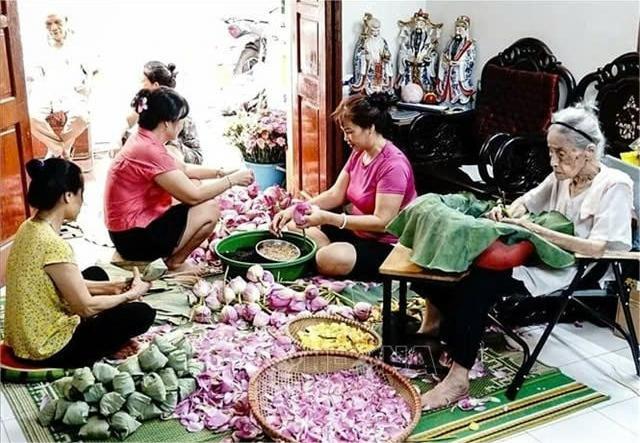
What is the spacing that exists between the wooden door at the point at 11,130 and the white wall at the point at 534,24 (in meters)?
1.81

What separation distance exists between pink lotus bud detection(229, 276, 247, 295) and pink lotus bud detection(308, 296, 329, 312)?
0.30 m

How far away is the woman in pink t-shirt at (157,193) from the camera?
3.44 metres

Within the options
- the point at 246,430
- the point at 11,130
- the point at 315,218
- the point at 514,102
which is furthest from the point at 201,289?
the point at 514,102

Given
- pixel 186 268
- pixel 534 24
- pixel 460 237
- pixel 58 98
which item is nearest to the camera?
pixel 460 237

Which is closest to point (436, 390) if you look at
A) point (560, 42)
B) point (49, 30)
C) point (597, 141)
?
point (597, 141)

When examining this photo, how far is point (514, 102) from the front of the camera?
13.3ft

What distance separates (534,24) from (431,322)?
191 centimetres

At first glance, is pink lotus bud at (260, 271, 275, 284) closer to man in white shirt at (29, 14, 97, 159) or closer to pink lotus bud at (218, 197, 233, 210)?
pink lotus bud at (218, 197, 233, 210)

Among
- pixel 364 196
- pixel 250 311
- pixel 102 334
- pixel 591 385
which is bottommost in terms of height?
pixel 591 385

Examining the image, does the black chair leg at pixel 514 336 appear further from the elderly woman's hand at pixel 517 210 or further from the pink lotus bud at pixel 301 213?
the pink lotus bud at pixel 301 213

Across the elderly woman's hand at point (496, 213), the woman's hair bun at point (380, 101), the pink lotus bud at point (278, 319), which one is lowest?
the pink lotus bud at point (278, 319)

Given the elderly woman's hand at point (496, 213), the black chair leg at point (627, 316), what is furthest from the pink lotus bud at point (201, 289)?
the black chair leg at point (627, 316)

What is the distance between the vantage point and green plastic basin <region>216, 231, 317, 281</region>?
3482 mm

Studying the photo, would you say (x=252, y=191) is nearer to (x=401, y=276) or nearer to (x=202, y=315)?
(x=202, y=315)
